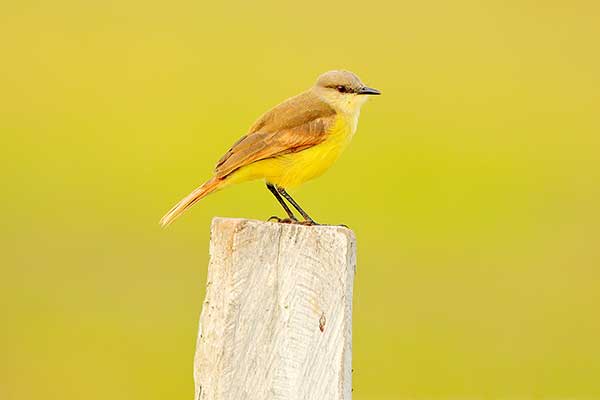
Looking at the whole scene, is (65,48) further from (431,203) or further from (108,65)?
(431,203)

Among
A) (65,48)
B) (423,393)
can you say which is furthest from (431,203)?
(65,48)

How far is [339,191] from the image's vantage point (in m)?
16.0

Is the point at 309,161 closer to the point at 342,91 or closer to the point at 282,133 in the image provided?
the point at 282,133

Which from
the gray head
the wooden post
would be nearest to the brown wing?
the gray head

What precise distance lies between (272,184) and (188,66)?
14.7m

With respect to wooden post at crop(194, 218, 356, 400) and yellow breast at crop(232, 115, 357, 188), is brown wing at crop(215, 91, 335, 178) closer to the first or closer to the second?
yellow breast at crop(232, 115, 357, 188)

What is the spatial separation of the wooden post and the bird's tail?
1.42 metres

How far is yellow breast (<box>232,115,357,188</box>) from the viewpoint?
21.3ft

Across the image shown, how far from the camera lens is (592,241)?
1505cm

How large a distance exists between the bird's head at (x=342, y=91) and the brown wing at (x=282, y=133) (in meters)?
→ 0.25

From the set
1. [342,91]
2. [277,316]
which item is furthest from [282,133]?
[277,316]

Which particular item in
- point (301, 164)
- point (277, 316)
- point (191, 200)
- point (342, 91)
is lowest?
point (277, 316)

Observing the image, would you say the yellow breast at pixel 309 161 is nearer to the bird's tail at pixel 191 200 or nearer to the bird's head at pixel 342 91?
the bird's head at pixel 342 91

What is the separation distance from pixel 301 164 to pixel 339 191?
939cm
